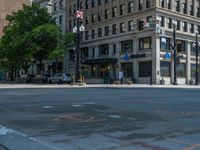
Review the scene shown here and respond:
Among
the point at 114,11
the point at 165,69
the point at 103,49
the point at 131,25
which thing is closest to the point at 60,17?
the point at 103,49

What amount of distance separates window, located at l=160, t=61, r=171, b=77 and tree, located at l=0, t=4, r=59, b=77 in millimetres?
17166

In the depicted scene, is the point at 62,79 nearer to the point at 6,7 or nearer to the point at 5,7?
the point at 5,7

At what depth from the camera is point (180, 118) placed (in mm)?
11539

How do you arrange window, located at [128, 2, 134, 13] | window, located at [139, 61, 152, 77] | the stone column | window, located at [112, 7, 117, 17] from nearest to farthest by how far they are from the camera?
window, located at [139, 61, 152, 77]
window, located at [128, 2, 134, 13]
the stone column
window, located at [112, 7, 117, 17]

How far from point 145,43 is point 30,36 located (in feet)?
58.8

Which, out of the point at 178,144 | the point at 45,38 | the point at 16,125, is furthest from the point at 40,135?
the point at 45,38

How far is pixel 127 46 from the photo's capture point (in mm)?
62938

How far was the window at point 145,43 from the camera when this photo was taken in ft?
192

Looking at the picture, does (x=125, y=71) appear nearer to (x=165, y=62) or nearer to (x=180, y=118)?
(x=165, y=62)

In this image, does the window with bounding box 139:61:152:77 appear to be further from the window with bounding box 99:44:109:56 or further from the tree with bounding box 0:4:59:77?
the tree with bounding box 0:4:59:77

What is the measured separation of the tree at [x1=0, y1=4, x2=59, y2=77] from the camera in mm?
56906

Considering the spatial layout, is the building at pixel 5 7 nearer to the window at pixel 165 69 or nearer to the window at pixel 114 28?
the window at pixel 114 28

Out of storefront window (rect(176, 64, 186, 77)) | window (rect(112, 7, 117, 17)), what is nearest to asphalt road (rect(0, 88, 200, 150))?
storefront window (rect(176, 64, 186, 77))

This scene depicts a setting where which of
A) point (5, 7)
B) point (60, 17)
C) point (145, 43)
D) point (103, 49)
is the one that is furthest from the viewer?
point (5, 7)
